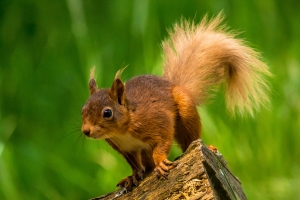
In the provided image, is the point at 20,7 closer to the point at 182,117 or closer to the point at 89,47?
the point at 89,47

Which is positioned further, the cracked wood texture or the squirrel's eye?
the squirrel's eye

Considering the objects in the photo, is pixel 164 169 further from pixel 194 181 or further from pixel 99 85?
pixel 99 85

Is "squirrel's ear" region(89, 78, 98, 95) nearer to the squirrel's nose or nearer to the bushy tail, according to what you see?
the squirrel's nose

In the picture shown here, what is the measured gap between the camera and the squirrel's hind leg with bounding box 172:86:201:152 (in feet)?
7.27

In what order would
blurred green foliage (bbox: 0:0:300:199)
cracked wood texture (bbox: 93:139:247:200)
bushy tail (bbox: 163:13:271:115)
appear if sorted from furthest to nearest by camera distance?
blurred green foliage (bbox: 0:0:300:199)
bushy tail (bbox: 163:13:271:115)
cracked wood texture (bbox: 93:139:247:200)

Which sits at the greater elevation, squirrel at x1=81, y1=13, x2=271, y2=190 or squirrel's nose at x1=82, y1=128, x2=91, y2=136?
squirrel at x1=81, y1=13, x2=271, y2=190

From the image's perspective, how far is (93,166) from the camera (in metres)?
3.31

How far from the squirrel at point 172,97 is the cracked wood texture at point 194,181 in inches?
2.0

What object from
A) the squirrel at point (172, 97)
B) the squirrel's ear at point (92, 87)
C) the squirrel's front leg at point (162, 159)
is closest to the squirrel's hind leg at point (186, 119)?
the squirrel at point (172, 97)

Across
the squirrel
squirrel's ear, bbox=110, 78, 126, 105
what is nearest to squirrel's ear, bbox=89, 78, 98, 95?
the squirrel

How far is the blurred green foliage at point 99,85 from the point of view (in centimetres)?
324

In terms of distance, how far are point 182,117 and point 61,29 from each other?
1.45m

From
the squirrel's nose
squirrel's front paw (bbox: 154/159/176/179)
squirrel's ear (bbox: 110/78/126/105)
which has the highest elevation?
squirrel's ear (bbox: 110/78/126/105)

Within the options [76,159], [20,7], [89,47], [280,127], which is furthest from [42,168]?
[280,127]
